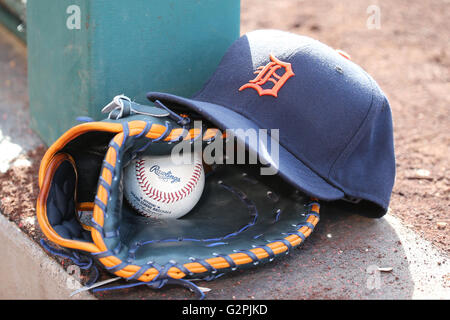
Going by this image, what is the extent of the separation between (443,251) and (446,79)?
6.64 ft

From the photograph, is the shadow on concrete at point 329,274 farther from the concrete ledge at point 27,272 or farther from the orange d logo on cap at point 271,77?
the orange d logo on cap at point 271,77

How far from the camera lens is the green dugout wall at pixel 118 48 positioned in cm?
198

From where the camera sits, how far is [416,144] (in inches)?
112

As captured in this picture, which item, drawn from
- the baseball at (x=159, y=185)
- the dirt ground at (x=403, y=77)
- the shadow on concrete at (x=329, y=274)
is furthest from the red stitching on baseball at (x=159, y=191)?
the dirt ground at (x=403, y=77)

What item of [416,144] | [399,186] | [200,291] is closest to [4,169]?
[200,291]

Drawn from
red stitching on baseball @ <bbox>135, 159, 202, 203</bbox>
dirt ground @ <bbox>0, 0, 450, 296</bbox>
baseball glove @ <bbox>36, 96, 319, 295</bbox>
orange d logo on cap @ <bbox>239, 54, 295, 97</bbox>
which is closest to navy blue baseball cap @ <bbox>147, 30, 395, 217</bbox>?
orange d logo on cap @ <bbox>239, 54, 295, 97</bbox>

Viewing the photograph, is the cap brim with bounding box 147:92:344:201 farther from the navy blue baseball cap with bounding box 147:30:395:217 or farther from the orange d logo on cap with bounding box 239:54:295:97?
the orange d logo on cap with bounding box 239:54:295:97

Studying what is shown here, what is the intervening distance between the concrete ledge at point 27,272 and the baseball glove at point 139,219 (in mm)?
89

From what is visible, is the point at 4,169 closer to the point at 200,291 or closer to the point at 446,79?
the point at 200,291

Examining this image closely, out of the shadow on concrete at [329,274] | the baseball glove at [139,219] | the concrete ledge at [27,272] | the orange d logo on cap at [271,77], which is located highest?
the orange d logo on cap at [271,77]

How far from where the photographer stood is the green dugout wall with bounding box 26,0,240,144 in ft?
6.50

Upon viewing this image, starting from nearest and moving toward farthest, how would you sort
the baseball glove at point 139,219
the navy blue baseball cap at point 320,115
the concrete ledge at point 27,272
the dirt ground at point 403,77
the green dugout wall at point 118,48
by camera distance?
the baseball glove at point 139,219 < the concrete ledge at point 27,272 < the navy blue baseball cap at point 320,115 < the green dugout wall at point 118,48 < the dirt ground at point 403,77

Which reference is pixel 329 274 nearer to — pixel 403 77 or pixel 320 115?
pixel 320 115

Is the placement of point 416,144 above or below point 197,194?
A: below
